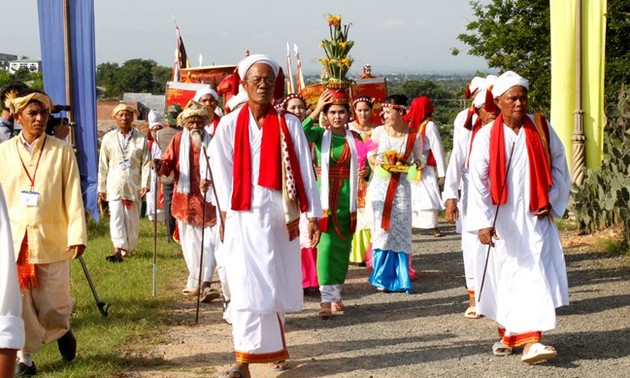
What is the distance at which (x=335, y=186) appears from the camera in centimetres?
1002

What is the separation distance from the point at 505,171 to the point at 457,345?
4.80 feet

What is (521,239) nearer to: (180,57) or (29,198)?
(29,198)

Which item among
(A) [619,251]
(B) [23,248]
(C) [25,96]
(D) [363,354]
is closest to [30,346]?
(B) [23,248]

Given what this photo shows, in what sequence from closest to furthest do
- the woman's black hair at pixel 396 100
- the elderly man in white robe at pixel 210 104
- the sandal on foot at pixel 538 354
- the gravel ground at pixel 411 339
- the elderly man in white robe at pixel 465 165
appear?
the sandal on foot at pixel 538 354
the gravel ground at pixel 411 339
the elderly man in white robe at pixel 465 165
the elderly man in white robe at pixel 210 104
the woman's black hair at pixel 396 100

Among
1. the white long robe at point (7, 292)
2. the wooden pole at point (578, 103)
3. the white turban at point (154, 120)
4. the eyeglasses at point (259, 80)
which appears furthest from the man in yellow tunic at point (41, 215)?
the white turban at point (154, 120)

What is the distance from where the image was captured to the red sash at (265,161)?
24.0 feet

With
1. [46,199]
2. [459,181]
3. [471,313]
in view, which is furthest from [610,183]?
[46,199]

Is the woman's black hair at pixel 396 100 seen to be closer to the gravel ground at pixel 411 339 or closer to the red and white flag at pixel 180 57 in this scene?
the gravel ground at pixel 411 339

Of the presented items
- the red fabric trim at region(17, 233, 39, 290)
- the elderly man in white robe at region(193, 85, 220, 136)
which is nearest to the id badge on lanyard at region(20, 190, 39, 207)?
the red fabric trim at region(17, 233, 39, 290)

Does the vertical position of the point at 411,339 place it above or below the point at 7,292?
below

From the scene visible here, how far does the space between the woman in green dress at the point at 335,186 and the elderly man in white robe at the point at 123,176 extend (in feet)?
13.3

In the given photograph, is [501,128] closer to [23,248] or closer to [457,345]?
[457,345]

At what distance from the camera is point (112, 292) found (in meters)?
10.8

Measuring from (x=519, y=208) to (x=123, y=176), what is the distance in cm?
695
